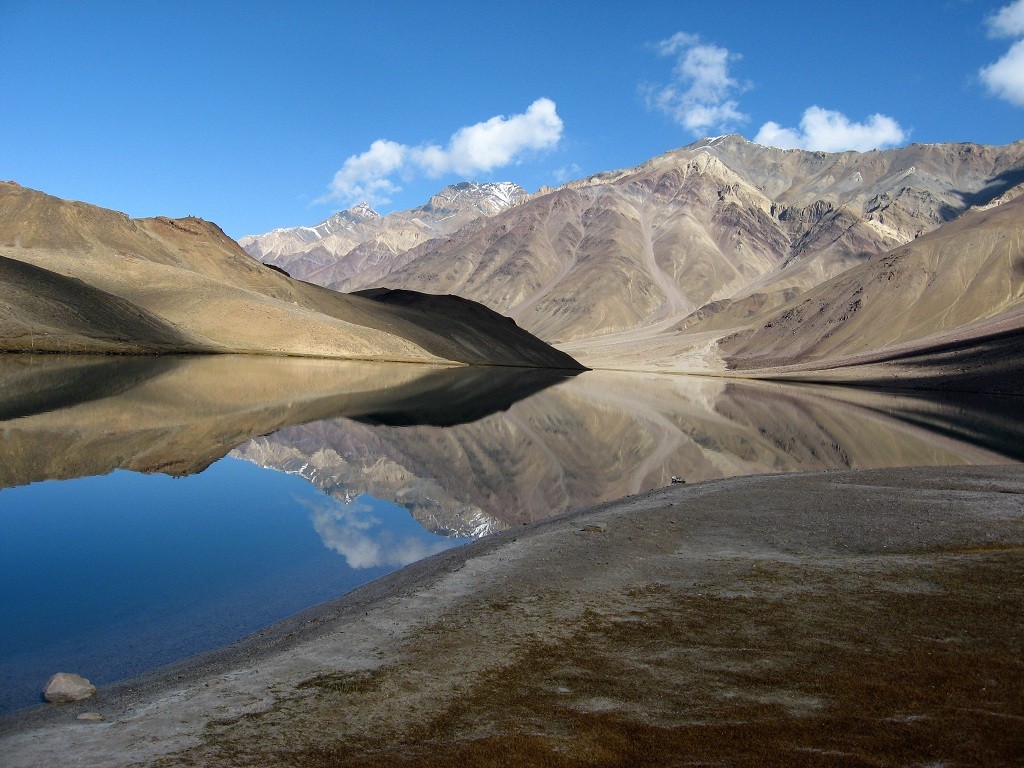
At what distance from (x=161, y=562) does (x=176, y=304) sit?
79407mm

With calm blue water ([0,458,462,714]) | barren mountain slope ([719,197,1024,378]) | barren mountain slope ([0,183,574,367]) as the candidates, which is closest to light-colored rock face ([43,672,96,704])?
calm blue water ([0,458,462,714])

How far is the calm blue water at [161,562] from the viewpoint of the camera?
9.16m

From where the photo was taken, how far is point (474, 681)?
6863 millimetres

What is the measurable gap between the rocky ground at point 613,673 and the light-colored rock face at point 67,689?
10.0 inches

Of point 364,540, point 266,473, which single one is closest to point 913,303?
point 266,473

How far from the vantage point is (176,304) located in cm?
8456

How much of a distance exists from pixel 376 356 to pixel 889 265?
11147cm

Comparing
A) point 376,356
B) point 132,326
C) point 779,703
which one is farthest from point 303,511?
point 376,356

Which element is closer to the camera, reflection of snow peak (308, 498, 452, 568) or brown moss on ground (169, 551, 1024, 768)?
brown moss on ground (169, 551, 1024, 768)

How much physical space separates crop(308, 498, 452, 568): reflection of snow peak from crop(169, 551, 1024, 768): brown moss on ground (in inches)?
224

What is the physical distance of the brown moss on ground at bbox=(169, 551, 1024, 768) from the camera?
551 centimetres

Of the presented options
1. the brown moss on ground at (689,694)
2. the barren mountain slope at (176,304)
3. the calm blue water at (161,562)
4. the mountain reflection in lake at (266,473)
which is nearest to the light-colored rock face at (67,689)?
the calm blue water at (161,562)

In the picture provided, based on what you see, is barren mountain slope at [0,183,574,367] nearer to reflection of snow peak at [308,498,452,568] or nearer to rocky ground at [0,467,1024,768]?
reflection of snow peak at [308,498,452,568]

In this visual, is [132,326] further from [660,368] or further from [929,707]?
[660,368]
